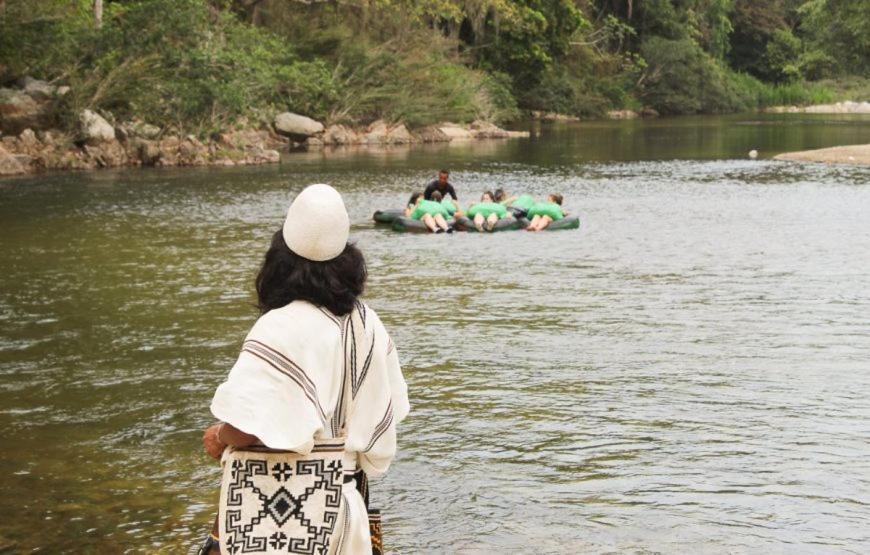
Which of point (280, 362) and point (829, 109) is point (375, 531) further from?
point (829, 109)

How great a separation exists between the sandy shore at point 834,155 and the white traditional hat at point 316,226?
115 feet

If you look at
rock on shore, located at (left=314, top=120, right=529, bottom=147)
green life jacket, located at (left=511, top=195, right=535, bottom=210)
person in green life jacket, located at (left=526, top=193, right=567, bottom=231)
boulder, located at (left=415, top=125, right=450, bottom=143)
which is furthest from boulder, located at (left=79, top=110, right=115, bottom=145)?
boulder, located at (left=415, top=125, right=450, bottom=143)

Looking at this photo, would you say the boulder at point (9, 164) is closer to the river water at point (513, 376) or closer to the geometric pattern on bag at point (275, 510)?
the river water at point (513, 376)


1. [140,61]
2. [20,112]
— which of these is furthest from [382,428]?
[20,112]

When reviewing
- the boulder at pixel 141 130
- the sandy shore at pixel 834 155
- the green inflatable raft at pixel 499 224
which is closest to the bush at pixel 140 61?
the boulder at pixel 141 130

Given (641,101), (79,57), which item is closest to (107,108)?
(79,57)

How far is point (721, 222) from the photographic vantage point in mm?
21328

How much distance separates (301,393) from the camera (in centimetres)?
343

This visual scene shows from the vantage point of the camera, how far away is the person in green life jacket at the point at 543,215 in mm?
19875

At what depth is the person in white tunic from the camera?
3387mm

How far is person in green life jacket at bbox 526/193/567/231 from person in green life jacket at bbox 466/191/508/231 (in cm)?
48

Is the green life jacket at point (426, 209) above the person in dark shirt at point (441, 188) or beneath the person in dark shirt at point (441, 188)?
beneath

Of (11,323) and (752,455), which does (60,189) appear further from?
(752,455)

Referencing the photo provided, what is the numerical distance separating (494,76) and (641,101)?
18877 mm
